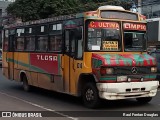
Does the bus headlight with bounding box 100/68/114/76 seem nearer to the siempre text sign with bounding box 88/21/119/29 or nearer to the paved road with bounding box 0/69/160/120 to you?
the paved road with bounding box 0/69/160/120

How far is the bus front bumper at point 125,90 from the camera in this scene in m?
10.2

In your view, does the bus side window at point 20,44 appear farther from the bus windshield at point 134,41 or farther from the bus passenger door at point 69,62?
the bus windshield at point 134,41

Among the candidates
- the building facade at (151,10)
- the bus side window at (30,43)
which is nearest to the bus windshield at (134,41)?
the bus side window at (30,43)

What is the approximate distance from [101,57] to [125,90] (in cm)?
115

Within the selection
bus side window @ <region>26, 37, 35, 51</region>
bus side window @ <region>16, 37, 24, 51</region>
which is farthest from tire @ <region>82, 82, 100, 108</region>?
bus side window @ <region>16, 37, 24, 51</region>

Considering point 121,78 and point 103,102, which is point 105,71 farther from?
A: point 103,102

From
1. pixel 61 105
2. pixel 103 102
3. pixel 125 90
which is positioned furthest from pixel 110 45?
pixel 61 105

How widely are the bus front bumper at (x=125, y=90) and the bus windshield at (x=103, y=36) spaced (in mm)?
1196

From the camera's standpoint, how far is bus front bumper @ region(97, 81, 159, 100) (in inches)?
402

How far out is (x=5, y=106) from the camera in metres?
11.2

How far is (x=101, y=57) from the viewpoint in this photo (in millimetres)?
10352

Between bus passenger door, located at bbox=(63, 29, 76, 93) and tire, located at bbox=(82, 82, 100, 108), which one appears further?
bus passenger door, located at bbox=(63, 29, 76, 93)

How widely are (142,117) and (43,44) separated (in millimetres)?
5600

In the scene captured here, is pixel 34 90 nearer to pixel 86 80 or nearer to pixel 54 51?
pixel 54 51
